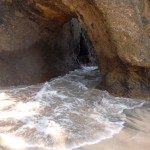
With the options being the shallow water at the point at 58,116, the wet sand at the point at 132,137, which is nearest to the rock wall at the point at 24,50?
the shallow water at the point at 58,116

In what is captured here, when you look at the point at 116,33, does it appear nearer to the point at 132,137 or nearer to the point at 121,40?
the point at 121,40

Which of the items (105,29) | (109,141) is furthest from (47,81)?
(109,141)

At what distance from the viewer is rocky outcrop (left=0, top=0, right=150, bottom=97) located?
5492mm

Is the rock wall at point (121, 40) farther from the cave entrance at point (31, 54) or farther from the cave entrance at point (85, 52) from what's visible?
the cave entrance at point (85, 52)

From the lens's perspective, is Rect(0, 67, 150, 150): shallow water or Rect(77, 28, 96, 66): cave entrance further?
Rect(77, 28, 96, 66): cave entrance

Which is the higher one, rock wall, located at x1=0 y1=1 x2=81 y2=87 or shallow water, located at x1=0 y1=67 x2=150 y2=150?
rock wall, located at x1=0 y1=1 x2=81 y2=87

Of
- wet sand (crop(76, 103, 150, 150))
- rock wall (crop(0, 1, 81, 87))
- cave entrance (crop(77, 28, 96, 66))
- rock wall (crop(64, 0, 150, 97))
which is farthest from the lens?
cave entrance (crop(77, 28, 96, 66))

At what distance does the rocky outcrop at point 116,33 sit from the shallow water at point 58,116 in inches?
18.0

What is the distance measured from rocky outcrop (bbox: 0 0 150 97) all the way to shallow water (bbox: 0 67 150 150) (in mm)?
457

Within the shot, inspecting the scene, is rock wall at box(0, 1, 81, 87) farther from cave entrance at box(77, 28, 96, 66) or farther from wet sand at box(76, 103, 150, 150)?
wet sand at box(76, 103, 150, 150)

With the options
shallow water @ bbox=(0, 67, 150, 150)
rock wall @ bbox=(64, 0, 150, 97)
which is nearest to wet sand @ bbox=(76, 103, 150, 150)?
shallow water @ bbox=(0, 67, 150, 150)

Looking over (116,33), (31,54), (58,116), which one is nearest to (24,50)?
(31,54)

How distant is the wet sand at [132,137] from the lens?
351cm

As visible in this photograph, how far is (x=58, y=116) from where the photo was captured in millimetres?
4418
